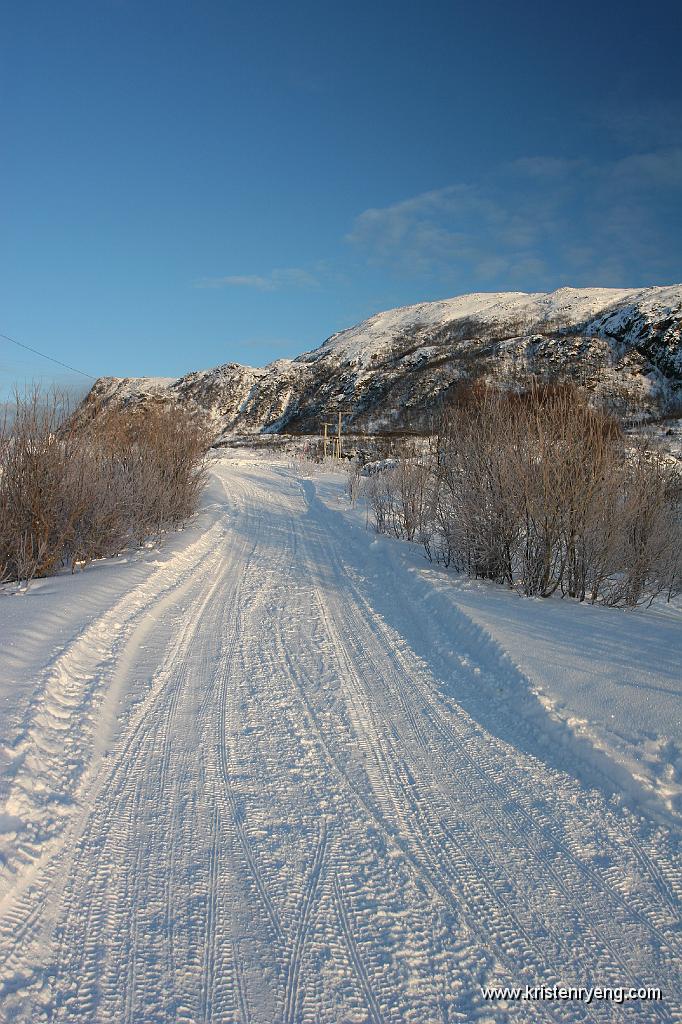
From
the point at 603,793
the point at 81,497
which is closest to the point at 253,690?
the point at 603,793

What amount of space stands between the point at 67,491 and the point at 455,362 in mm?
80885

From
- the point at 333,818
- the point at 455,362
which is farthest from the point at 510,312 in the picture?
the point at 333,818

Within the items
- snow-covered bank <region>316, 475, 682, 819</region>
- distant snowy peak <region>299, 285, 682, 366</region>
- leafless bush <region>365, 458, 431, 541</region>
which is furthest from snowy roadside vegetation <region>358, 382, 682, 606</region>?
distant snowy peak <region>299, 285, 682, 366</region>

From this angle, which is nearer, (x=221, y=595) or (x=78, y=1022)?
(x=78, y=1022)

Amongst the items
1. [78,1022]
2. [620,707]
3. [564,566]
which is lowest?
[78,1022]

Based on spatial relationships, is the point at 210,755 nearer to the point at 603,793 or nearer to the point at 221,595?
the point at 603,793

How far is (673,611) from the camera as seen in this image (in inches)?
344

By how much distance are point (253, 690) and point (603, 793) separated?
2.67 m

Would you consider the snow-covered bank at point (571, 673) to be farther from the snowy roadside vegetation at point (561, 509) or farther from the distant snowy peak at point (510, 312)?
the distant snowy peak at point (510, 312)
